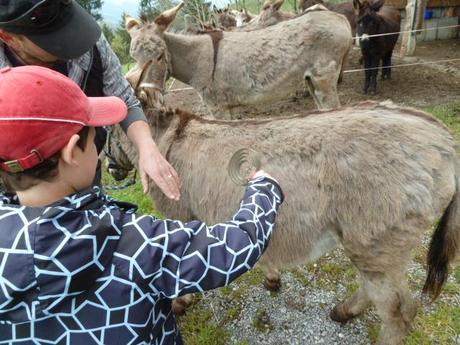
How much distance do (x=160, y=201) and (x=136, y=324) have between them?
Result: 4.38 feet

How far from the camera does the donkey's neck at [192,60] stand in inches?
195

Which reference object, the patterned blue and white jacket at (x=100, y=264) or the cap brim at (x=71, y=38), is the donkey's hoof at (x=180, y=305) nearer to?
the patterned blue and white jacket at (x=100, y=264)

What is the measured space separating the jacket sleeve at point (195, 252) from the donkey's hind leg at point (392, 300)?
1.15 m

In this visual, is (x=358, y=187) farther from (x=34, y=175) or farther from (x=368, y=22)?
(x=368, y=22)

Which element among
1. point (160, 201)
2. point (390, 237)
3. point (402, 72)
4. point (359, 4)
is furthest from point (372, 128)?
point (402, 72)

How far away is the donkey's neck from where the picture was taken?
4941 millimetres

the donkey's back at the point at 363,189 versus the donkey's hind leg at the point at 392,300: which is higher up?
the donkey's back at the point at 363,189

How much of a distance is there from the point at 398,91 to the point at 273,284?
5.78 meters

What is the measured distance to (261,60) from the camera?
4926 millimetres

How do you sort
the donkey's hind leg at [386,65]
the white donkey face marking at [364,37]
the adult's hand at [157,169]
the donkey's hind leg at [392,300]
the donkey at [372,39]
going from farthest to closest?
the donkey's hind leg at [386,65]
the donkey at [372,39]
the white donkey face marking at [364,37]
the donkey's hind leg at [392,300]
the adult's hand at [157,169]

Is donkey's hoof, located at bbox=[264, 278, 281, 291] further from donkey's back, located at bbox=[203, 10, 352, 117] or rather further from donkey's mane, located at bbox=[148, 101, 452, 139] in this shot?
donkey's back, located at bbox=[203, 10, 352, 117]

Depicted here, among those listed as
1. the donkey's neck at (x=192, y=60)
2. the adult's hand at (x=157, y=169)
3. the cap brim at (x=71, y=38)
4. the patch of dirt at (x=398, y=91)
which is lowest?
the patch of dirt at (x=398, y=91)

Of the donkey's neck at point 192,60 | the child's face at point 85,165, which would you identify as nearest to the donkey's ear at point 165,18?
the donkey's neck at point 192,60

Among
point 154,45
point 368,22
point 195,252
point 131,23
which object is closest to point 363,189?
point 195,252
